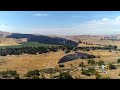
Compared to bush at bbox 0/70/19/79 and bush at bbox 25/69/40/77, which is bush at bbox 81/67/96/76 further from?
bush at bbox 0/70/19/79

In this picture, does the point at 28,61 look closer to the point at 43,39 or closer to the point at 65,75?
the point at 43,39

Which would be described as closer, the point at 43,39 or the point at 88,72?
the point at 88,72

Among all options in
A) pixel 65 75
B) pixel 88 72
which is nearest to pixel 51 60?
pixel 65 75

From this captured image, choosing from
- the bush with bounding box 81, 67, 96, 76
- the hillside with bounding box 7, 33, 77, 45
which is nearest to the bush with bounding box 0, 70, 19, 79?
the hillside with bounding box 7, 33, 77, 45

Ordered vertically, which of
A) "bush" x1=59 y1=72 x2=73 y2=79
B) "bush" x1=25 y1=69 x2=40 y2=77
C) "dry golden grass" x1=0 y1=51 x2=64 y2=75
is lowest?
"bush" x1=59 y1=72 x2=73 y2=79

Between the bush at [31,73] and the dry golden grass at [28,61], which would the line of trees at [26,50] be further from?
the bush at [31,73]

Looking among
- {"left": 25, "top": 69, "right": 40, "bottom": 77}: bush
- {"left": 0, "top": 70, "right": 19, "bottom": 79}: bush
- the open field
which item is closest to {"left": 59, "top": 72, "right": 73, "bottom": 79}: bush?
the open field

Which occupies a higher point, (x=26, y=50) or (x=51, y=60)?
(x=26, y=50)

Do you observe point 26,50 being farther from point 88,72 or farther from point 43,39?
point 88,72

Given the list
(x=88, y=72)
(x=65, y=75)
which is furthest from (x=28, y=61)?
(x=88, y=72)

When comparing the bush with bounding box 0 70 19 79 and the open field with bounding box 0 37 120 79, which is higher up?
the open field with bounding box 0 37 120 79

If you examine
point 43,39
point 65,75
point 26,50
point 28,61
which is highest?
point 43,39

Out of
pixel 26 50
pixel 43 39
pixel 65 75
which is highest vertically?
pixel 43 39
